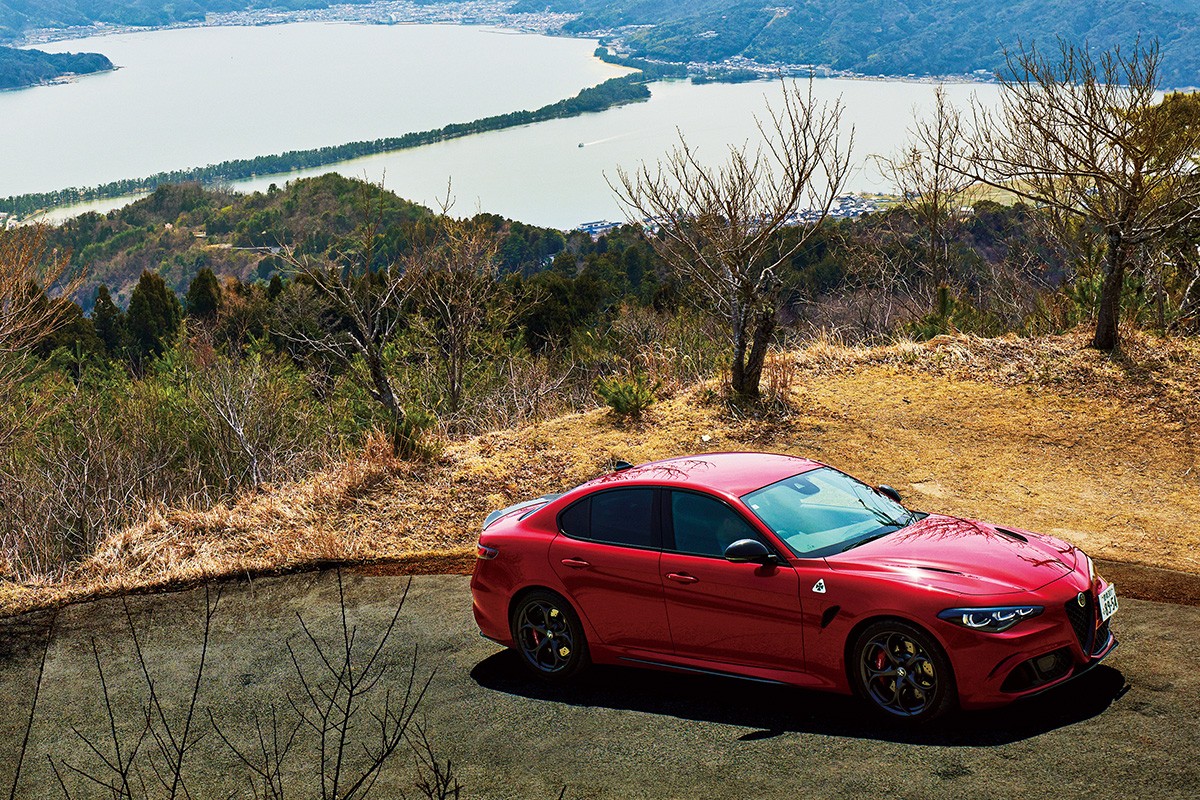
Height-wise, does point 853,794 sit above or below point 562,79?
below

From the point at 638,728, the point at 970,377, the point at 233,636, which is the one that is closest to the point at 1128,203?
the point at 970,377

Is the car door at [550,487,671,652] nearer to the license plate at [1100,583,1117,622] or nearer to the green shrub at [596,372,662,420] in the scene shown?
the license plate at [1100,583,1117,622]

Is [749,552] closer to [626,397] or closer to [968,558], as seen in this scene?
[968,558]

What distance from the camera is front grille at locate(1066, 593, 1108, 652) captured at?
644 cm

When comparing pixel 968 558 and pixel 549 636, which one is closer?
pixel 968 558

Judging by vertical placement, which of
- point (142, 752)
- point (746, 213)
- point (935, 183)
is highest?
point (746, 213)

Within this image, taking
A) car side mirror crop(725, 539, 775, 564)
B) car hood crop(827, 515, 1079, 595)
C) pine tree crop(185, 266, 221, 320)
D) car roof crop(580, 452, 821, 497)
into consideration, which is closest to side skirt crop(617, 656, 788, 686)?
car side mirror crop(725, 539, 775, 564)

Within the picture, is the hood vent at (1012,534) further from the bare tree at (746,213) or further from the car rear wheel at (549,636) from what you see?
the bare tree at (746,213)

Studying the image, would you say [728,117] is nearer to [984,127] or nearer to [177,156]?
[177,156]

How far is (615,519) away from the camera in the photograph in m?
7.86

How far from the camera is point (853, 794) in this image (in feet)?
18.9

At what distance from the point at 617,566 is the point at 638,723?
1.10 m

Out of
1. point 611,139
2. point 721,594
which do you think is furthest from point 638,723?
point 611,139

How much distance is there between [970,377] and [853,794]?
11.1 m
